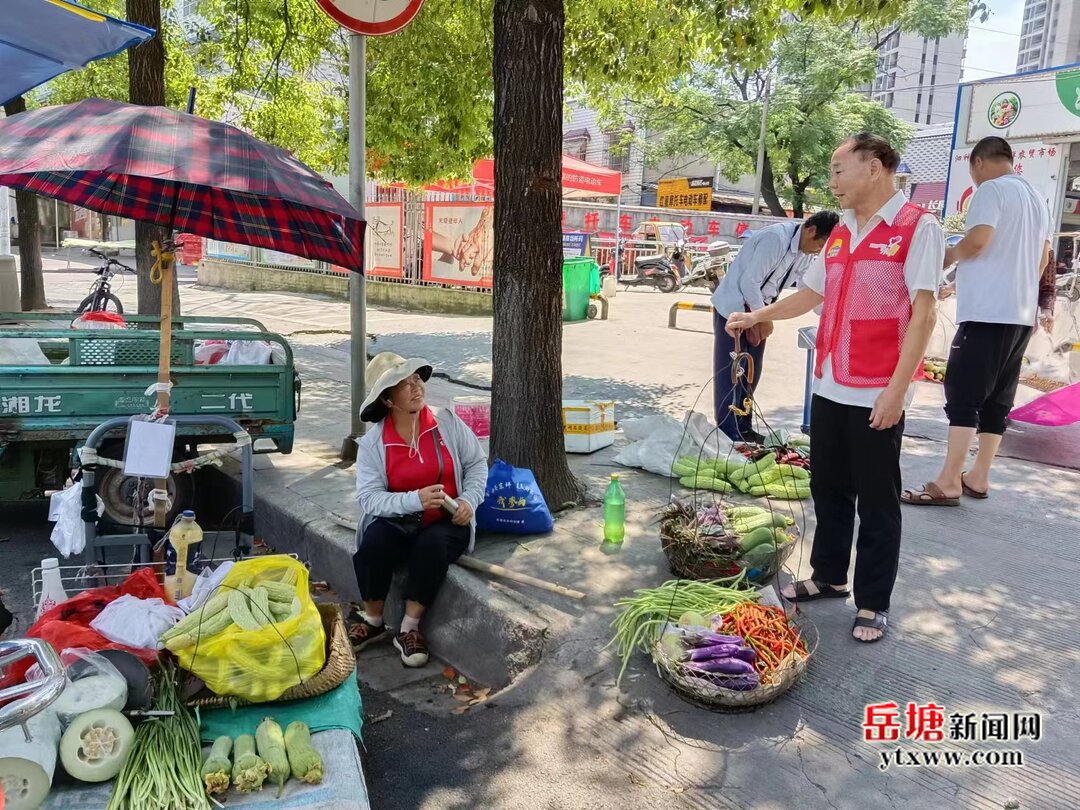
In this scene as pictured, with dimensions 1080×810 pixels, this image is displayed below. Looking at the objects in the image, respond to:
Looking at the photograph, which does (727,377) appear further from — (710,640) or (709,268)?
(709,268)

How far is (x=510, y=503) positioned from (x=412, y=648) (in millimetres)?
940

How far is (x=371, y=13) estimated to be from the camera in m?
5.21

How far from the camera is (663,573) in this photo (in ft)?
13.2

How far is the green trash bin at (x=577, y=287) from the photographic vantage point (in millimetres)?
13953

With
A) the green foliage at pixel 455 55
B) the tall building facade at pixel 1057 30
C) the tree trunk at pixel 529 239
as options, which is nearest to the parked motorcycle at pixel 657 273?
the green foliage at pixel 455 55

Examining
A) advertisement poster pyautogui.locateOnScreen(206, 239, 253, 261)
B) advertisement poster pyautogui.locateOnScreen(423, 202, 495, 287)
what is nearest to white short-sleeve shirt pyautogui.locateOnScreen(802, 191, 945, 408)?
advertisement poster pyautogui.locateOnScreen(423, 202, 495, 287)

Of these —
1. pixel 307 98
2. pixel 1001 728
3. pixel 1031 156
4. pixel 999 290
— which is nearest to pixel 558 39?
pixel 999 290

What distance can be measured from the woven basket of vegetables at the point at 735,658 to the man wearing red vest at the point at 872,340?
0.42 metres

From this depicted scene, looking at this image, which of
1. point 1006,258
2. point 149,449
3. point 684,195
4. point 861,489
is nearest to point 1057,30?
point 684,195

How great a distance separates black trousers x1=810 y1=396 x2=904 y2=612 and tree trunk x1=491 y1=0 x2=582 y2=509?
1.62 m

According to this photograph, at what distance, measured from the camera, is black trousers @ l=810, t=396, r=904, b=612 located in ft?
11.1

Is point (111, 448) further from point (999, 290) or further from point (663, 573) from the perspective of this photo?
point (999, 290)

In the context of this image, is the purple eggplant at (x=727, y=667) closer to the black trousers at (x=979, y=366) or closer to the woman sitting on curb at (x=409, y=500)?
the woman sitting on curb at (x=409, y=500)

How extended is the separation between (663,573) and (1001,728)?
1.54m
